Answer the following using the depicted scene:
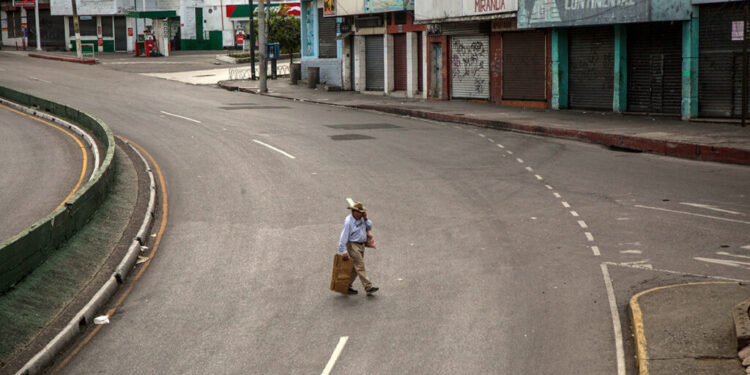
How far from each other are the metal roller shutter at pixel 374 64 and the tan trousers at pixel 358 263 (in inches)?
1419

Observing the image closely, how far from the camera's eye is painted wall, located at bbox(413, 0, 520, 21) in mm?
39125

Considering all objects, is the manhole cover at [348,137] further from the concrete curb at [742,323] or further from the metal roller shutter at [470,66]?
the concrete curb at [742,323]

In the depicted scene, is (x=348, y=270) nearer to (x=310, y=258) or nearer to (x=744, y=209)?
(x=310, y=258)

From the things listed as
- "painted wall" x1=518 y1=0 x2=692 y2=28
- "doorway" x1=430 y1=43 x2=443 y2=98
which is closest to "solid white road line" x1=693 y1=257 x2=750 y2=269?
"painted wall" x1=518 y1=0 x2=692 y2=28

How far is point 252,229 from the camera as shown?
18.4m

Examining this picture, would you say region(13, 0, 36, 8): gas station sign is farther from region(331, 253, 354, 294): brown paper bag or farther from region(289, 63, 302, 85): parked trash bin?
region(331, 253, 354, 294): brown paper bag

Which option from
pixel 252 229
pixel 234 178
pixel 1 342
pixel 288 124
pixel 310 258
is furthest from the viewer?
pixel 288 124

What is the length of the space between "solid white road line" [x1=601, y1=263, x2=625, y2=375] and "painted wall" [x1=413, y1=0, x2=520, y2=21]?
25.8 metres

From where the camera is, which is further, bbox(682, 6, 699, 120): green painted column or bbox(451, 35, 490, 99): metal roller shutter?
bbox(451, 35, 490, 99): metal roller shutter

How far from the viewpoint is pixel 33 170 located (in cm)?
2628

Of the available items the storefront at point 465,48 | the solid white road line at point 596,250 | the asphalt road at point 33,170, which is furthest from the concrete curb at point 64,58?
the solid white road line at point 596,250

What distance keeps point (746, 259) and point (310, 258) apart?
7.46m

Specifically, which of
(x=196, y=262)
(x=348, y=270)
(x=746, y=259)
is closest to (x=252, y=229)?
(x=196, y=262)

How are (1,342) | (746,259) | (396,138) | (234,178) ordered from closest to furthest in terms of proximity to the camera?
(1,342) → (746,259) → (234,178) → (396,138)
